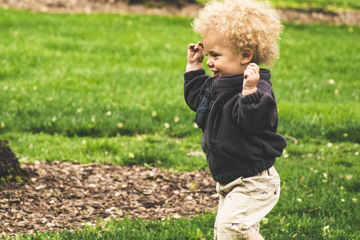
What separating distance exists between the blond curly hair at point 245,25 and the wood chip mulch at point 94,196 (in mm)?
1917

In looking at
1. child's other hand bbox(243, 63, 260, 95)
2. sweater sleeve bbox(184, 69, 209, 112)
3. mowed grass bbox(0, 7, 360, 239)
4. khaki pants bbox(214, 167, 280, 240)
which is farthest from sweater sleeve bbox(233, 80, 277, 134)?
mowed grass bbox(0, 7, 360, 239)

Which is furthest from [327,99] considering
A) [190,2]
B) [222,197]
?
[190,2]

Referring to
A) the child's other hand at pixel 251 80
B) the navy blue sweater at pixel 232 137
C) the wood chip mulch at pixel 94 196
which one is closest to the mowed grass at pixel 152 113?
the wood chip mulch at pixel 94 196

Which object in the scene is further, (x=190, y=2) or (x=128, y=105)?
(x=190, y=2)

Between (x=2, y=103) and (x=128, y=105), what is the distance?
1708 millimetres

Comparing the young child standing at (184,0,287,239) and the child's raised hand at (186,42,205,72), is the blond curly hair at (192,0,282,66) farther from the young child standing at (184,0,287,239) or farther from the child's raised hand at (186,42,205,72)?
the child's raised hand at (186,42,205,72)

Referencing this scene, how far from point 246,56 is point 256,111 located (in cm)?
44

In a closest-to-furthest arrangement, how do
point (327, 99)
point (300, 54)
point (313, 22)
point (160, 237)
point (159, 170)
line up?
point (160, 237) < point (159, 170) < point (327, 99) < point (300, 54) < point (313, 22)

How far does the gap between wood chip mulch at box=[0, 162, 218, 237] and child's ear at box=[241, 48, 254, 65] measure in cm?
183

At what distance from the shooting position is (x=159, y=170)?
5.44 meters

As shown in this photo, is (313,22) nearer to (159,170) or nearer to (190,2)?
(190,2)

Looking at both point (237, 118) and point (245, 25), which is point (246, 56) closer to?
point (245, 25)

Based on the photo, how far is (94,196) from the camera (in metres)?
4.70

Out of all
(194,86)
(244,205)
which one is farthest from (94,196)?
(244,205)
